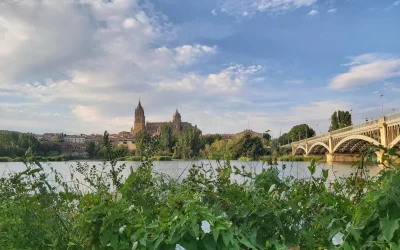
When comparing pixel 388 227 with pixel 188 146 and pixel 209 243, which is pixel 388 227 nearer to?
pixel 209 243

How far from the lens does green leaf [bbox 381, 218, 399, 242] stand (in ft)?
4.36

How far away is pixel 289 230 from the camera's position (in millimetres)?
1611

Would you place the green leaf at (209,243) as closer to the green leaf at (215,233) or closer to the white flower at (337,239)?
the green leaf at (215,233)

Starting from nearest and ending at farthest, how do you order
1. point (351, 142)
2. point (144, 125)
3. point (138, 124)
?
point (144, 125)
point (138, 124)
point (351, 142)

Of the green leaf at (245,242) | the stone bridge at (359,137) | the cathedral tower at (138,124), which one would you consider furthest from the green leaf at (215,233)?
the stone bridge at (359,137)

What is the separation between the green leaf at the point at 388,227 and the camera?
4.36 feet

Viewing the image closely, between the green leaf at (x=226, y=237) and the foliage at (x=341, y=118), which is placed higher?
the foliage at (x=341, y=118)

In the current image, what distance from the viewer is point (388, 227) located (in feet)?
4.44

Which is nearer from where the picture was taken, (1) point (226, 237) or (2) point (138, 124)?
(1) point (226, 237)

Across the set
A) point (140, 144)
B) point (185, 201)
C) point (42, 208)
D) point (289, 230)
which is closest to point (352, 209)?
point (289, 230)

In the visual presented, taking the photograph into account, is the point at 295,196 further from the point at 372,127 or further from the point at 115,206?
the point at 372,127

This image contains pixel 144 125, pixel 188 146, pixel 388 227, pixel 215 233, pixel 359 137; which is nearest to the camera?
pixel 215 233

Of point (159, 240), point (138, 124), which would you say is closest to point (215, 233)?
point (159, 240)

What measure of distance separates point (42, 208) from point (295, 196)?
1.26m
